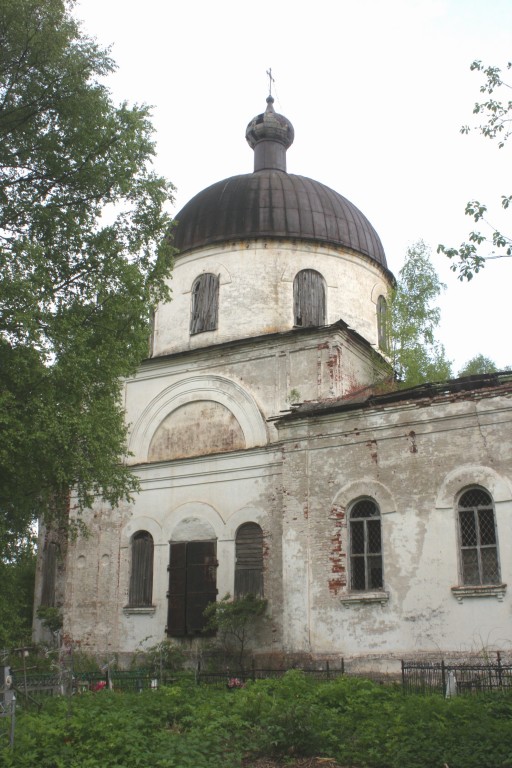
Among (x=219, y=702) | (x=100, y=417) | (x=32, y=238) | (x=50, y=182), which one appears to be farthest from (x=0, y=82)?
(x=219, y=702)

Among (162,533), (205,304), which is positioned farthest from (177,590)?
(205,304)

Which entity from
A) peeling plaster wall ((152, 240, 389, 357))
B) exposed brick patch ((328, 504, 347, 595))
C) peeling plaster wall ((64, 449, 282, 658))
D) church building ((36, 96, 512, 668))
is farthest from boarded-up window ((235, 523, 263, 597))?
peeling plaster wall ((152, 240, 389, 357))

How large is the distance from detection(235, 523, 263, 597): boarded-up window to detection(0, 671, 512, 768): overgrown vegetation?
660cm

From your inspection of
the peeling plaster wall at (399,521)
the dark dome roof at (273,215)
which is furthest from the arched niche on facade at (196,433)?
the dark dome roof at (273,215)

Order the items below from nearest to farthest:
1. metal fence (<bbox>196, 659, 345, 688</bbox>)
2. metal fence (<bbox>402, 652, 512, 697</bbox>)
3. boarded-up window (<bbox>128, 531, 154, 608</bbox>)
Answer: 1. metal fence (<bbox>402, 652, 512, 697</bbox>)
2. metal fence (<bbox>196, 659, 345, 688</bbox>)
3. boarded-up window (<bbox>128, 531, 154, 608</bbox>)

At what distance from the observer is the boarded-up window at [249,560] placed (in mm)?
16828

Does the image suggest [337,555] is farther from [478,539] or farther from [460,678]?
[460,678]

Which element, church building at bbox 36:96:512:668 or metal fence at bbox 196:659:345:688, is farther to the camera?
church building at bbox 36:96:512:668

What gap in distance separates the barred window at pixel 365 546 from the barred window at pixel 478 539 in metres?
1.59

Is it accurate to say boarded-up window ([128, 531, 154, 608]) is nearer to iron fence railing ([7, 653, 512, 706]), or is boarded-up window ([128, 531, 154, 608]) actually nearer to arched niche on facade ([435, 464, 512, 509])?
iron fence railing ([7, 653, 512, 706])

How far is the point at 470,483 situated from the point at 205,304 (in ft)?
29.2

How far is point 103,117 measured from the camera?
13.4 meters

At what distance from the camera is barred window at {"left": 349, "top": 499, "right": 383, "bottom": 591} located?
14617 mm

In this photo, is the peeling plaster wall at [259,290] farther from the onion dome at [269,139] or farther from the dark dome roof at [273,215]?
the onion dome at [269,139]
